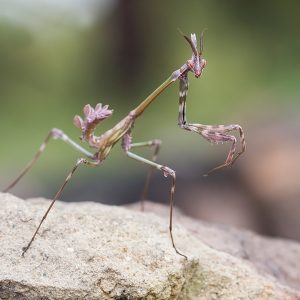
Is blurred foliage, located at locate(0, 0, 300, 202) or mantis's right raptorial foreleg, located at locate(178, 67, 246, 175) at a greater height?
blurred foliage, located at locate(0, 0, 300, 202)

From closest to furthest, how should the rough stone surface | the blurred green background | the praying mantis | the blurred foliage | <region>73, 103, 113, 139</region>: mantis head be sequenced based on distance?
the rough stone surface → the praying mantis → <region>73, 103, 113, 139</region>: mantis head → the blurred green background → the blurred foliage

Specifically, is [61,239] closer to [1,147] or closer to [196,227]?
[196,227]

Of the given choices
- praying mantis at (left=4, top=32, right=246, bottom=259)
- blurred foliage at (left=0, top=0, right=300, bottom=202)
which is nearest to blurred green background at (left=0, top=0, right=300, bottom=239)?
blurred foliage at (left=0, top=0, right=300, bottom=202)

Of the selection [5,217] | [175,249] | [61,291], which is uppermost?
[175,249]

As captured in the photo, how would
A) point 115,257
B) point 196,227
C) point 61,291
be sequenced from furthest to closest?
point 196,227
point 115,257
point 61,291

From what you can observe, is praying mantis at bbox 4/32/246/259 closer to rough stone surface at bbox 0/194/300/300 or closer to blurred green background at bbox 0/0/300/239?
rough stone surface at bbox 0/194/300/300

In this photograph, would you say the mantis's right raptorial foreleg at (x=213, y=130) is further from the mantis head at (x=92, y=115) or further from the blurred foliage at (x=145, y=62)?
the blurred foliage at (x=145, y=62)

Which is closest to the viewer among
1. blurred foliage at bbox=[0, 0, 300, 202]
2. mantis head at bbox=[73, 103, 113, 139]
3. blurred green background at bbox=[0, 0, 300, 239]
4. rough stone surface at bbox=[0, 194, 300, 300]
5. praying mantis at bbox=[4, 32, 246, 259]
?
rough stone surface at bbox=[0, 194, 300, 300]

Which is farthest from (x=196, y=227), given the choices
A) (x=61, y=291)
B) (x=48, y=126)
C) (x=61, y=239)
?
(x=48, y=126)
